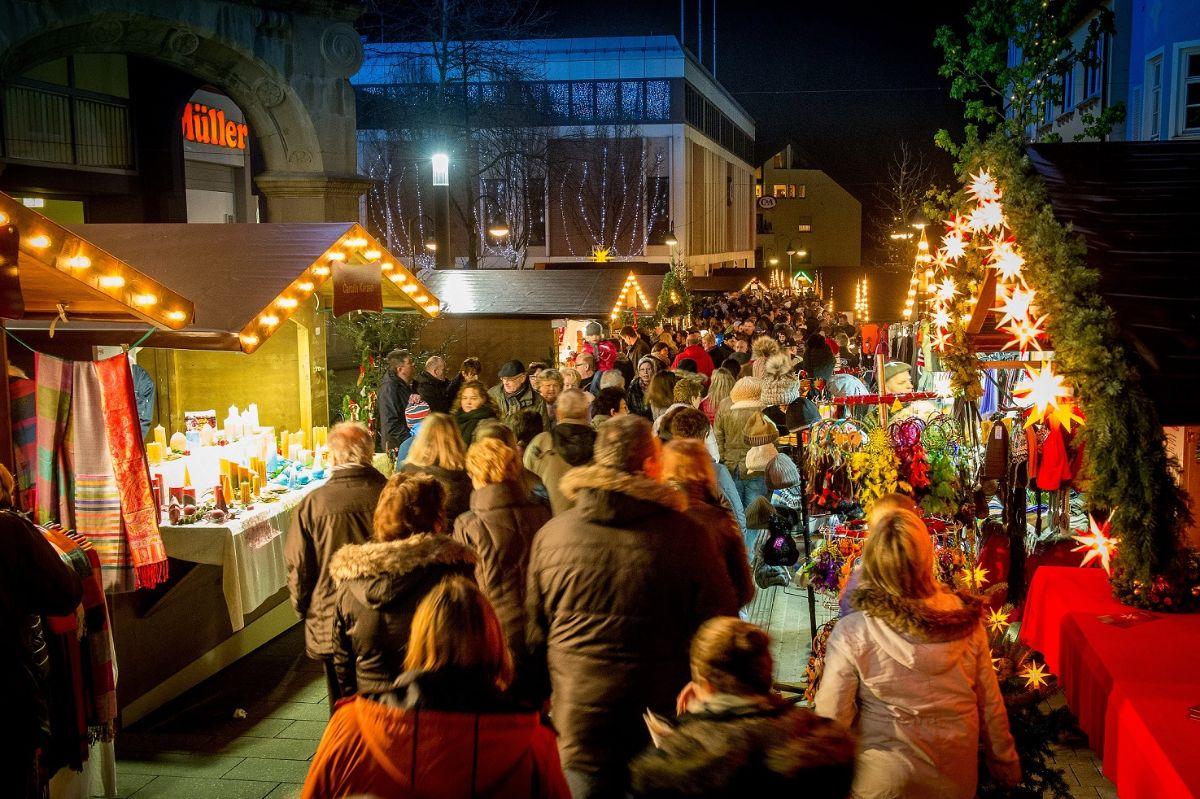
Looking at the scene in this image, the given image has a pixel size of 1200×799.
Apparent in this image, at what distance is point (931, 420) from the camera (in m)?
7.06

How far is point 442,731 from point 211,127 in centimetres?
1938

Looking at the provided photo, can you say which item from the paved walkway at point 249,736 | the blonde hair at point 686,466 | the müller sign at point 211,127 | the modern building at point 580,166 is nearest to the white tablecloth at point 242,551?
the paved walkway at point 249,736

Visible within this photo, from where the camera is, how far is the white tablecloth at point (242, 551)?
22.2 ft

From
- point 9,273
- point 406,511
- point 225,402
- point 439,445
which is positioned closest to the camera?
point 406,511

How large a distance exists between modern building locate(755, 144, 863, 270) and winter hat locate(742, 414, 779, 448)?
2866 inches

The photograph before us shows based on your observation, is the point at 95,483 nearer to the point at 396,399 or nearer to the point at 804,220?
the point at 396,399

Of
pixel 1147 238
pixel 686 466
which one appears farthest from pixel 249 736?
pixel 1147 238

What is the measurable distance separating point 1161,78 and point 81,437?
48.9ft

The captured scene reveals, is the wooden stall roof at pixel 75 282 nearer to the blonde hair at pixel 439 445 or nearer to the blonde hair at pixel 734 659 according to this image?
the blonde hair at pixel 439 445

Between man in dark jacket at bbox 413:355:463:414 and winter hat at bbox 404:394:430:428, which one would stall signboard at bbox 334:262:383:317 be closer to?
winter hat at bbox 404:394:430:428

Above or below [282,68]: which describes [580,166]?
above

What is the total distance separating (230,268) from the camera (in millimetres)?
8594

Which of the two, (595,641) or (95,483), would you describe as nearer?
(595,641)

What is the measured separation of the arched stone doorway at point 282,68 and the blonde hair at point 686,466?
1139 centimetres
